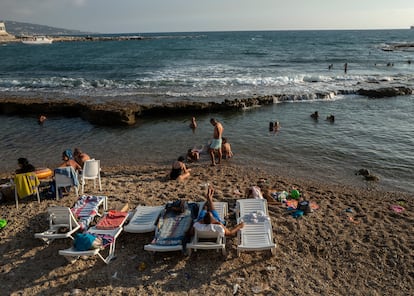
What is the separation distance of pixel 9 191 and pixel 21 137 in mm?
7412

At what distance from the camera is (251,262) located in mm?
6180

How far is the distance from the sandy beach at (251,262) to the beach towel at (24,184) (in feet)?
1.35

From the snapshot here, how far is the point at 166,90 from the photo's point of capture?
83.8ft

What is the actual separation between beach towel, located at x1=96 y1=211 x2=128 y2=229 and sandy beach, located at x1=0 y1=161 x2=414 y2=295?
33cm

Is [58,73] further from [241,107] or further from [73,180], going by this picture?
[73,180]

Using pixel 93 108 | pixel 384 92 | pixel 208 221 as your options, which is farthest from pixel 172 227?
pixel 384 92

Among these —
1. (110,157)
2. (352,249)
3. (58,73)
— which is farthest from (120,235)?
(58,73)

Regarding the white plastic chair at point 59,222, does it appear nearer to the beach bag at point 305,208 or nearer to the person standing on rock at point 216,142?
the beach bag at point 305,208

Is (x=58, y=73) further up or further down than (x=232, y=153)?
further up

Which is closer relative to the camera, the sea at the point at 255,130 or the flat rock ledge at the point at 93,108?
the sea at the point at 255,130

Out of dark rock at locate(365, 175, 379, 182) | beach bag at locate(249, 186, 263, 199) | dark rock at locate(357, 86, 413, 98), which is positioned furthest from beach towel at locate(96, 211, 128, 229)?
dark rock at locate(357, 86, 413, 98)

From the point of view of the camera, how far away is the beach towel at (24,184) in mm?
8047

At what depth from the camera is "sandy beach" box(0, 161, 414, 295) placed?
558cm

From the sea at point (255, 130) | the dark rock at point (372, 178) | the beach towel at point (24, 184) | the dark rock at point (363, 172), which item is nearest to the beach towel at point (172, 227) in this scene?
the beach towel at point (24, 184)
